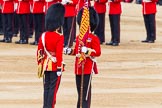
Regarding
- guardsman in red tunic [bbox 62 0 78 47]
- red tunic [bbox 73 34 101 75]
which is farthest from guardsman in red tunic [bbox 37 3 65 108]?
guardsman in red tunic [bbox 62 0 78 47]

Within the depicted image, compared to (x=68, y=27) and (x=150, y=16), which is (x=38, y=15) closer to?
(x=68, y=27)

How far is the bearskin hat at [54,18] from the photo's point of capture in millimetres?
11812

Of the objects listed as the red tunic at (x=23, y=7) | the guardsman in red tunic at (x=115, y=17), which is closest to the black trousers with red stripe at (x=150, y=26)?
the guardsman in red tunic at (x=115, y=17)

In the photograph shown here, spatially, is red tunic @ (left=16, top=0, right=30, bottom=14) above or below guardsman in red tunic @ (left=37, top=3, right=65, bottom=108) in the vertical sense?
above

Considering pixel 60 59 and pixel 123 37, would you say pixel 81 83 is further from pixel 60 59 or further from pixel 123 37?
pixel 123 37

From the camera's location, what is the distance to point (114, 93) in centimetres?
1430

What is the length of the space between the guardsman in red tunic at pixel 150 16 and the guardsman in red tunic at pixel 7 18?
3.27m

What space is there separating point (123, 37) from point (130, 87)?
26.9ft

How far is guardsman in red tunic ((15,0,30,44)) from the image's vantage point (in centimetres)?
2058

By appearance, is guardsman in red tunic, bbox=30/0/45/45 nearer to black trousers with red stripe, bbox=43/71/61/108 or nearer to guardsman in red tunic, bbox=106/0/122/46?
guardsman in red tunic, bbox=106/0/122/46

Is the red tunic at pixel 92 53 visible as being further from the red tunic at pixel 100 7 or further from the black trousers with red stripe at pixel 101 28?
the black trousers with red stripe at pixel 101 28

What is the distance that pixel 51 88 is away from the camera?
1157 cm

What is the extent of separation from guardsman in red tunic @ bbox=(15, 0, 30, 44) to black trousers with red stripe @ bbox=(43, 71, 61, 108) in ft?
29.6

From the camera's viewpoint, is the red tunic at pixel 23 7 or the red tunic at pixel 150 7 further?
the red tunic at pixel 150 7
